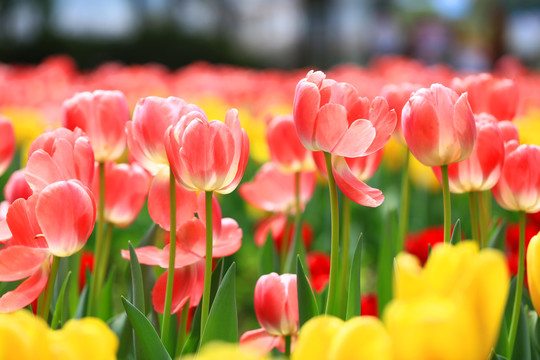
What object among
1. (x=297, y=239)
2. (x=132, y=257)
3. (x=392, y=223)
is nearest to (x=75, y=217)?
(x=132, y=257)

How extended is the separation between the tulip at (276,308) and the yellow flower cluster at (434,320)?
35cm

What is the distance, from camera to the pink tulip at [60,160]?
27.8 inches

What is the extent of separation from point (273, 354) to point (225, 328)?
0.66 ft

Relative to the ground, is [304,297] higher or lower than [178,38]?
higher

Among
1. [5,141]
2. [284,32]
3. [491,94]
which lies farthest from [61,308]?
[284,32]

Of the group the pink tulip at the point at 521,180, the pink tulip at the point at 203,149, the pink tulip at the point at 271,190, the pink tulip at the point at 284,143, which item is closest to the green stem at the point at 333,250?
the pink tulip at the point at 203,149

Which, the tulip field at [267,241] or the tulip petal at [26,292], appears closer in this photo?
the tulip field at [267,241]

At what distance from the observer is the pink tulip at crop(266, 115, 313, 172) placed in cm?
112

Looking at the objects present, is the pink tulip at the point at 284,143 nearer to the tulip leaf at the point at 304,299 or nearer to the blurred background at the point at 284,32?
the tulip leaf at the point at 304,299

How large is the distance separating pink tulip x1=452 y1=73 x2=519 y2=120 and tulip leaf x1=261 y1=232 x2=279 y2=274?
0.42m

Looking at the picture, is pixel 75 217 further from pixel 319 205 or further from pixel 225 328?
pixel 319 205

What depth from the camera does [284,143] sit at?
1.13 meters

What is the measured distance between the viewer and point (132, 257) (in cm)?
76

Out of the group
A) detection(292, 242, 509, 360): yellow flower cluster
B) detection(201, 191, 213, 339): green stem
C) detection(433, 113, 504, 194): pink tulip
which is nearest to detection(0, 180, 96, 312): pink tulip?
detection(201, 191, 213, 339): green stem
